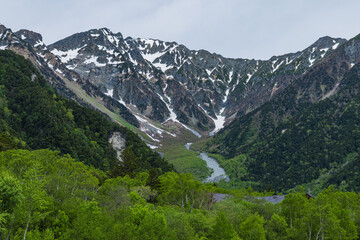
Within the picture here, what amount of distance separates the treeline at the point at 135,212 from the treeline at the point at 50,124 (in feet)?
120

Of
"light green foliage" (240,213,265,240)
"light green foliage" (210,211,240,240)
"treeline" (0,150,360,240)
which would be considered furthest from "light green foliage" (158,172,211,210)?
"light green foliage" (210,211,240,240)

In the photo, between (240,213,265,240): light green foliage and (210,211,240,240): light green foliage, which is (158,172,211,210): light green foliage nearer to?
(240,213,265,240): light green foliage

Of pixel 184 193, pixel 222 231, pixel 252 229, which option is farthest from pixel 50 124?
pixel 252 229

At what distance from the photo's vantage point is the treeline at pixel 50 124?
114m

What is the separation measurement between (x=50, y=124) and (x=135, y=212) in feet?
312

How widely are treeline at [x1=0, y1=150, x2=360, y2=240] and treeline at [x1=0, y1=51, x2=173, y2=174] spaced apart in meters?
36.6

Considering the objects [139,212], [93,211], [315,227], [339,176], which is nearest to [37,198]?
[93,211]

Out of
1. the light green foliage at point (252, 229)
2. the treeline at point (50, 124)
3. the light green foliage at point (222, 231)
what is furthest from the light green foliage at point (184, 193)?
the treeline at point (50, 124)

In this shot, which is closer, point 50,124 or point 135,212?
point 135,212

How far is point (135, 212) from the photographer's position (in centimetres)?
3688

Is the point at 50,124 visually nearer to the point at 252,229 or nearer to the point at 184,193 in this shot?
the point at 184,193

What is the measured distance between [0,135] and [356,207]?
96.3 metres

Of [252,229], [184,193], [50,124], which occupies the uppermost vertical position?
[50,124]

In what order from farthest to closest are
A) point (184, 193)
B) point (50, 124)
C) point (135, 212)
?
point (50, 124) < point (184, 193) < point (135, 212)
